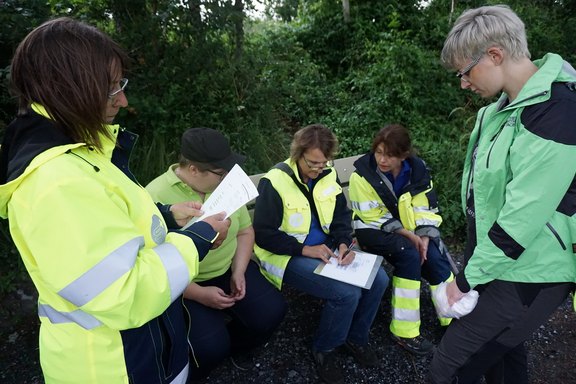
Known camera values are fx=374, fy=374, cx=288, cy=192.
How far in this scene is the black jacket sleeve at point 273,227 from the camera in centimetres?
255

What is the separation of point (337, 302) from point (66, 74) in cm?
196

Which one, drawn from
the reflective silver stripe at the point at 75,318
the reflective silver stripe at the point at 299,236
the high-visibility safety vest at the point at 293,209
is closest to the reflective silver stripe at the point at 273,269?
the high-visibility safety vest at the point at 293,209

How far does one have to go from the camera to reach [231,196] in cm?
A: 169

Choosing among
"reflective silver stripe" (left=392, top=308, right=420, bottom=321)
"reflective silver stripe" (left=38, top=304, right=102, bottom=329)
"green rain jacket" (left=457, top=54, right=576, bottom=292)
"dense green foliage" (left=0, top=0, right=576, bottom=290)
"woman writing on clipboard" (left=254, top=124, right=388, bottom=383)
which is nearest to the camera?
"reflective silver stripe" (left=38, top=304, right=102, bottom=329)

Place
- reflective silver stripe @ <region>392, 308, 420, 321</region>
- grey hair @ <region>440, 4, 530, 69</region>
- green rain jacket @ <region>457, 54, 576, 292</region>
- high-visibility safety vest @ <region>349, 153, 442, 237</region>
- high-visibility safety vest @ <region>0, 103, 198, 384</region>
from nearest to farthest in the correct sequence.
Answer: high-visibility safety vest @ <region>0, 103, 198, 384</region> → green rain jacket @ <region>457, 54, 576, 292</region> → grey hair @ <region>440, 4, 530, 69</region> → reflective silver stripe @ <region>392, 308, 420, 321</region> → high-visibility safety vest @ <region>349, 153, 442, 237</region>

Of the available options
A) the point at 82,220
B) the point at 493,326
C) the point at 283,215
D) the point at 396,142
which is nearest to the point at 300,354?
the point at 283,215

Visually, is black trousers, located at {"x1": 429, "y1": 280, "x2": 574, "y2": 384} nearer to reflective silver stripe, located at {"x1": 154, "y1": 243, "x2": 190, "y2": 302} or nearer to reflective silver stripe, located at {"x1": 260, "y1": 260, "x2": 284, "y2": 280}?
reflective silver stripe, located at {"x1": 260, "y1": 260, "x2": 284, "y2": 280}

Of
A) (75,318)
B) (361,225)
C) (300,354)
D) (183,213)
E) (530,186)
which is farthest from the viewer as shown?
(361,225)

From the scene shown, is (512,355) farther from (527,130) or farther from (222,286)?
(222,286)

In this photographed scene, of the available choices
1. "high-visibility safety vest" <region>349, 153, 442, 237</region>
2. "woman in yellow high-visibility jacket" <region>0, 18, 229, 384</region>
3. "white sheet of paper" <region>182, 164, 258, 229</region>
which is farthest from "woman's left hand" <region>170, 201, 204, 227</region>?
"high-visibility safety vest" <region>349, 153, 442, 237</region>

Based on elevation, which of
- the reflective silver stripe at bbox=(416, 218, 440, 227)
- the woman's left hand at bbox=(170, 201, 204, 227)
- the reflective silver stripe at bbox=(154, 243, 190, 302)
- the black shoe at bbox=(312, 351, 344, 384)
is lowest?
the black shoe at bbox=(312, 351, 344, 384)

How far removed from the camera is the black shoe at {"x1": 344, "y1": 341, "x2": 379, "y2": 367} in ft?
8.49

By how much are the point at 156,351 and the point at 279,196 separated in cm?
137

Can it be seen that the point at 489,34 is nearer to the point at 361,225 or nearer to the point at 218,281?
the point at 361,225
